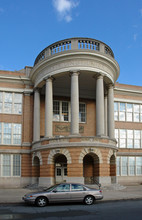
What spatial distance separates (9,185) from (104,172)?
439 inches

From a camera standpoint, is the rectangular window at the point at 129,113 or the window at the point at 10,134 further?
the rectangular window at the point at 129,113

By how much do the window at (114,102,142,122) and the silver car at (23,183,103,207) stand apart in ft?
68.7

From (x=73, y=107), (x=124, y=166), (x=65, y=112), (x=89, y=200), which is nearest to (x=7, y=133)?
(x=65, y=112)

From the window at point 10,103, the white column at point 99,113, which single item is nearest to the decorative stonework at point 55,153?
the white column at point 99,113

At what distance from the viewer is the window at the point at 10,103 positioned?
30906 millimetres

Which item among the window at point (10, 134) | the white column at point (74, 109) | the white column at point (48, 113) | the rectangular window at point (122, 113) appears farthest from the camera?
the rectangular window at point (122, 113)

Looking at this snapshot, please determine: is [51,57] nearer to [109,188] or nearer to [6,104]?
[6,104]

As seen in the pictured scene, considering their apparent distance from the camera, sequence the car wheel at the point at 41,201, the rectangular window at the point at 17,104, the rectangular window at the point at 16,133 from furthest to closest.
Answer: the rectangular window at the point at 17,104, the rectangular window at the point at 16,133, the car wheel at the point at 41,201

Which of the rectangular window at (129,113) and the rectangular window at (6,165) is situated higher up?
the rectangular window at (129,113)

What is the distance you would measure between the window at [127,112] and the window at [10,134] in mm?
13078

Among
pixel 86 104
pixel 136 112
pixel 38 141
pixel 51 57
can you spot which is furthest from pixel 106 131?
pixel 51 57

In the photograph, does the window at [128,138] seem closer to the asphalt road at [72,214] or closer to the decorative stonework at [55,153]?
the decorative stonework at [55,153]

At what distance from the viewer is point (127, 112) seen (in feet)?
119

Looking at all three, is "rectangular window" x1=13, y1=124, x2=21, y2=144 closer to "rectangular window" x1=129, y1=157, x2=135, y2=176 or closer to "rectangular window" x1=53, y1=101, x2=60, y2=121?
"rectangular window" x1=53, y1=101, x2=60, y2=121
